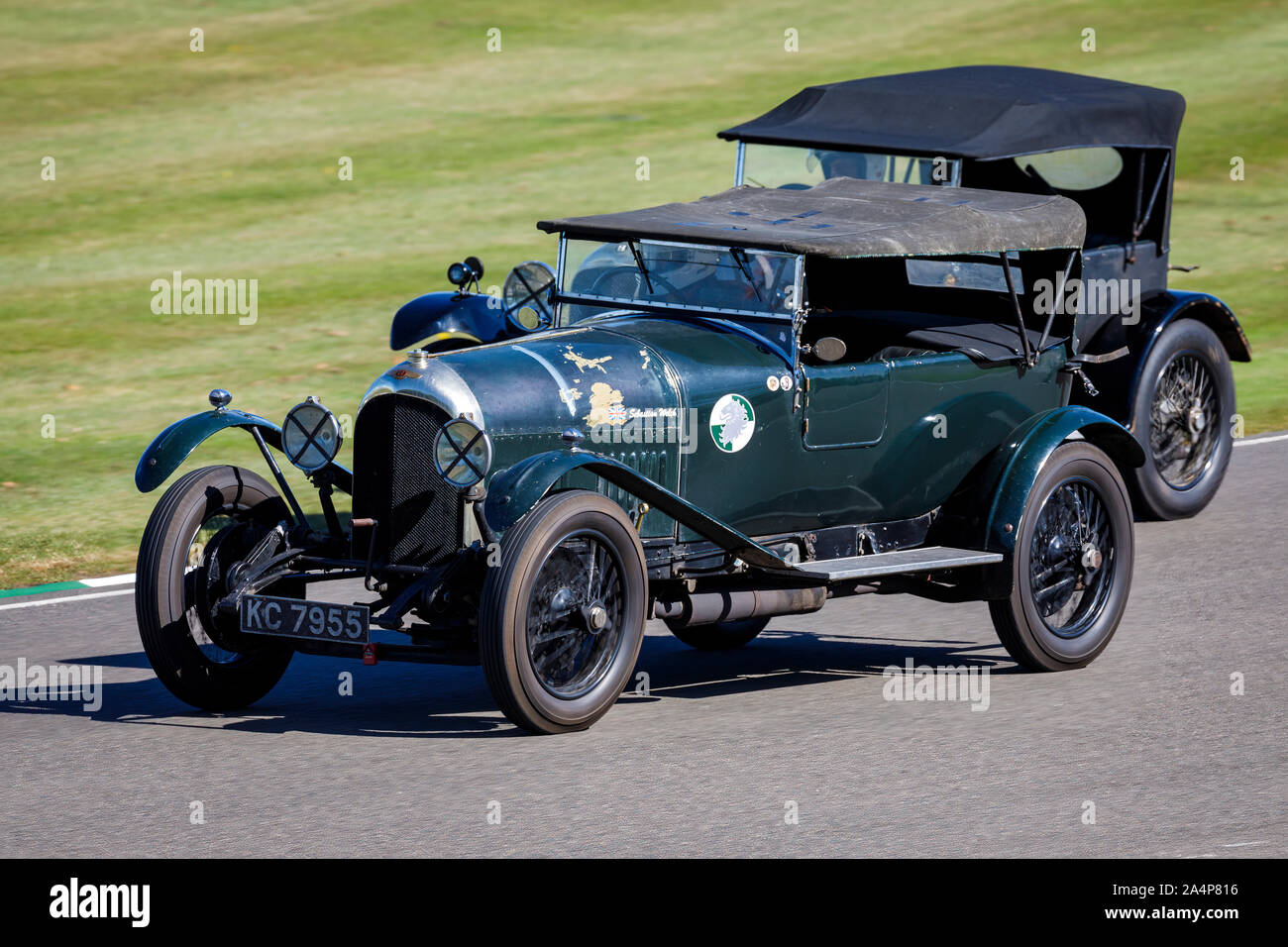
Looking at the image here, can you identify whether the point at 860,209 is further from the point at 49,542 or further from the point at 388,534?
the point at 49,542

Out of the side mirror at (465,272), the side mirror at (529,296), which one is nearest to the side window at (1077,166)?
the side mirror at (465,272)

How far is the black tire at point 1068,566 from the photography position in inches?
323

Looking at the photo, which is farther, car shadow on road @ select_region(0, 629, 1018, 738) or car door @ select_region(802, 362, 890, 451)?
car door @ select_region(802, 362, 890, 451)

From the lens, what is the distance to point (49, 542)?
1089 centimetres

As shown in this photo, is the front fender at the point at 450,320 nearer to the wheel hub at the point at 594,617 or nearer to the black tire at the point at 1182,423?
the black tire at the point at 1182,423

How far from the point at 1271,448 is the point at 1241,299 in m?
5.70

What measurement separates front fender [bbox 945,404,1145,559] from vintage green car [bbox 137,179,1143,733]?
0.01 metres

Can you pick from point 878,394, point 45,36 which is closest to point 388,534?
point 878,394

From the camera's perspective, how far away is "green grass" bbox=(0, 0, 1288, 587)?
14914mm

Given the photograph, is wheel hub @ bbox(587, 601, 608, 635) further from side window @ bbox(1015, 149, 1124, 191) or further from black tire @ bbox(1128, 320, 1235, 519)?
side window @ bbox(1015, 149, 1124, 191)

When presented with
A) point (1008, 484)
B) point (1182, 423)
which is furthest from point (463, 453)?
point (1182, 423)

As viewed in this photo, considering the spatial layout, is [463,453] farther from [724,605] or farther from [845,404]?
[845,404]

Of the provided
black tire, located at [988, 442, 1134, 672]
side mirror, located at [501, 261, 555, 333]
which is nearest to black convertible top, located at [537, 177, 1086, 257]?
side mirror, located at [501, 261, 555, 333]

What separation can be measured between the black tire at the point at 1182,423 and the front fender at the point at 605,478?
4.32 m
